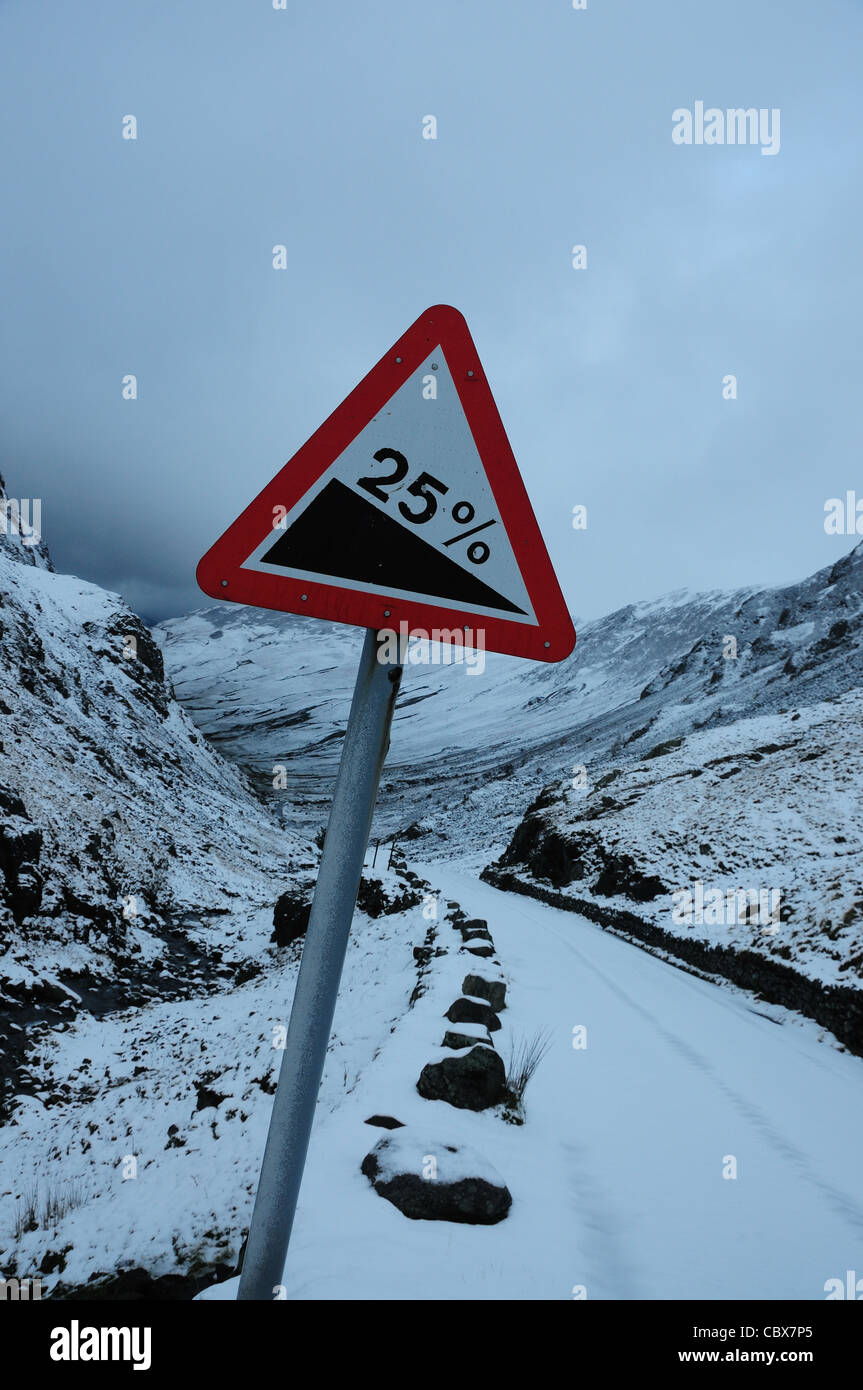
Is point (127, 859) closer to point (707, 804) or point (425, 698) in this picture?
point (707, 804)

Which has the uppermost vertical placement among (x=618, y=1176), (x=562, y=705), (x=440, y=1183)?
(x=440, y=1183)

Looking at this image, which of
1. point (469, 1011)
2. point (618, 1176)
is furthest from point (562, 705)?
point (618, 1176)

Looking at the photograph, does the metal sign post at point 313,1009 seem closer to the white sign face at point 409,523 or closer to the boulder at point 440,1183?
the white sign face at point 409,523

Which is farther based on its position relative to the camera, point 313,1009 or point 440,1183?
point 440,1183

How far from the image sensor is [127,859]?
2130 cm

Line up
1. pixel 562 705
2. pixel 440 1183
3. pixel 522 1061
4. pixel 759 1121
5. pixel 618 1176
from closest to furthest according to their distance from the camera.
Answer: pixel 440 1183
pixel 618 1176
pixel 759 1121
pixel 522 1061
pixel 562 705

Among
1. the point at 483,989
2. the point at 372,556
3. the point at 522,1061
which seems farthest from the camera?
the point at 483,989

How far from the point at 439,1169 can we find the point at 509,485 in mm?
3604

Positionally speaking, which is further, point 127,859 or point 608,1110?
point 127,859

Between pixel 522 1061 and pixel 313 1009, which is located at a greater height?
pixel 313 1009

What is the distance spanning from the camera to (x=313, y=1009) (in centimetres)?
157

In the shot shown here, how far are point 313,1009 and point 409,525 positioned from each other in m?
1.29

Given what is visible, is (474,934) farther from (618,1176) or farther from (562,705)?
(562,705)
